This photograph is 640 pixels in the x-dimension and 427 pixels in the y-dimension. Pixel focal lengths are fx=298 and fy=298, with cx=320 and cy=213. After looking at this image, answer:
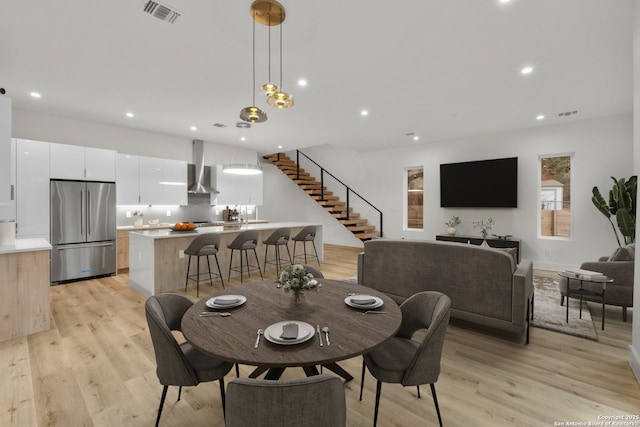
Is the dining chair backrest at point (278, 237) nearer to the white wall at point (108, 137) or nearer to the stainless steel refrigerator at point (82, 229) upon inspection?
the stainless steel refrigerator at point (82, 229)

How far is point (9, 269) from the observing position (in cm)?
301

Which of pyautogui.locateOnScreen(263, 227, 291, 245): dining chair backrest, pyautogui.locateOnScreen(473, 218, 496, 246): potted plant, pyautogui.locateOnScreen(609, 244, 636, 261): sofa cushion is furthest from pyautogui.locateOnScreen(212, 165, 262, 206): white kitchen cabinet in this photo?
pyautogui.locateOnScreen(609, 244, 636, 261): sofa cushion

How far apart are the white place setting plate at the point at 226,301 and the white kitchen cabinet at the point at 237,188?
243 inches

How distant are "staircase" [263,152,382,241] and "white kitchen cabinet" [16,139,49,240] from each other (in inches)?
229

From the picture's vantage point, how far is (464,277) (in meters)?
2.90

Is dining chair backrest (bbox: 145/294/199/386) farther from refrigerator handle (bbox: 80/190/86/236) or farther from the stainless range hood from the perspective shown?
the stainless range hood

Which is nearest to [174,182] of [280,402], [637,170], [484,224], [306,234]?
[306,234]

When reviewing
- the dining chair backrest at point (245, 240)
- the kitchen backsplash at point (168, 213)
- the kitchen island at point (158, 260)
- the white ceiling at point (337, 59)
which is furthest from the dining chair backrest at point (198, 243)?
the kitchen backsplash at point (168, 213)

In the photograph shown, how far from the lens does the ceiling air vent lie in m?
2.47

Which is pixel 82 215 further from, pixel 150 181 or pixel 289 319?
pixel 289 319

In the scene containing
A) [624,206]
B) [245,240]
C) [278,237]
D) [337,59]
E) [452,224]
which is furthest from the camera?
[452,224]

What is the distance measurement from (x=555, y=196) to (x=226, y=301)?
701 cm

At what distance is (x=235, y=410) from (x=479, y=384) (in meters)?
2.04

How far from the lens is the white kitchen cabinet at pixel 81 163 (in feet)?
16.5
